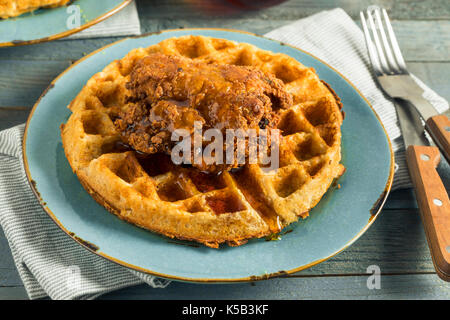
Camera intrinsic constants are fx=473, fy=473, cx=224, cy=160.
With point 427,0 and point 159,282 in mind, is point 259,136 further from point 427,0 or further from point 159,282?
point 427,0

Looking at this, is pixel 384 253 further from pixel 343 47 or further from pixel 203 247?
pixel 343 47

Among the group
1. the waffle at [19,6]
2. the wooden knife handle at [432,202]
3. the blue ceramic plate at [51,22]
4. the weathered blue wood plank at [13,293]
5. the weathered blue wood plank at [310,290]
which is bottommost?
the weathered blue wood plank at [310,290]

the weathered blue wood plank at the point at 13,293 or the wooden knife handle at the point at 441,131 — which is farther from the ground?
the wooden knife handle at the point at 441,131

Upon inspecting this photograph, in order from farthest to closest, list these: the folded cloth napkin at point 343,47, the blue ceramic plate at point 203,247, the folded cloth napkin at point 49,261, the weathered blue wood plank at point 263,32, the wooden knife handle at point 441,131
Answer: the weathered blue wood plank at point 263,32 → the folded cloth napkin at point 343,47 → the wooden knife handle at point 441,131 → the folded cloth napkin at point 49,261 → the blue ceramic plate at point 203,247

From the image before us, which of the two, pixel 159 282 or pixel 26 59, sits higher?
pixel 26 59

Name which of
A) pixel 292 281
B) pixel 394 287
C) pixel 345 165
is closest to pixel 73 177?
pixel 292 281

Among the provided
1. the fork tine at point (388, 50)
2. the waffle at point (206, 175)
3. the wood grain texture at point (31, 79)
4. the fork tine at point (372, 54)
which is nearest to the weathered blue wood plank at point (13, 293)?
the waffle at point (206, 175)

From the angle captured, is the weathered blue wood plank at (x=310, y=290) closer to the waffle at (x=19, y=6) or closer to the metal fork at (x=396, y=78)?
the metal fork at (x=396, y=78)

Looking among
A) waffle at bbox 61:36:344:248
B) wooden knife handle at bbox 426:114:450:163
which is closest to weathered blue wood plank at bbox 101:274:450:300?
waffle at bbox 61:36:344:248
